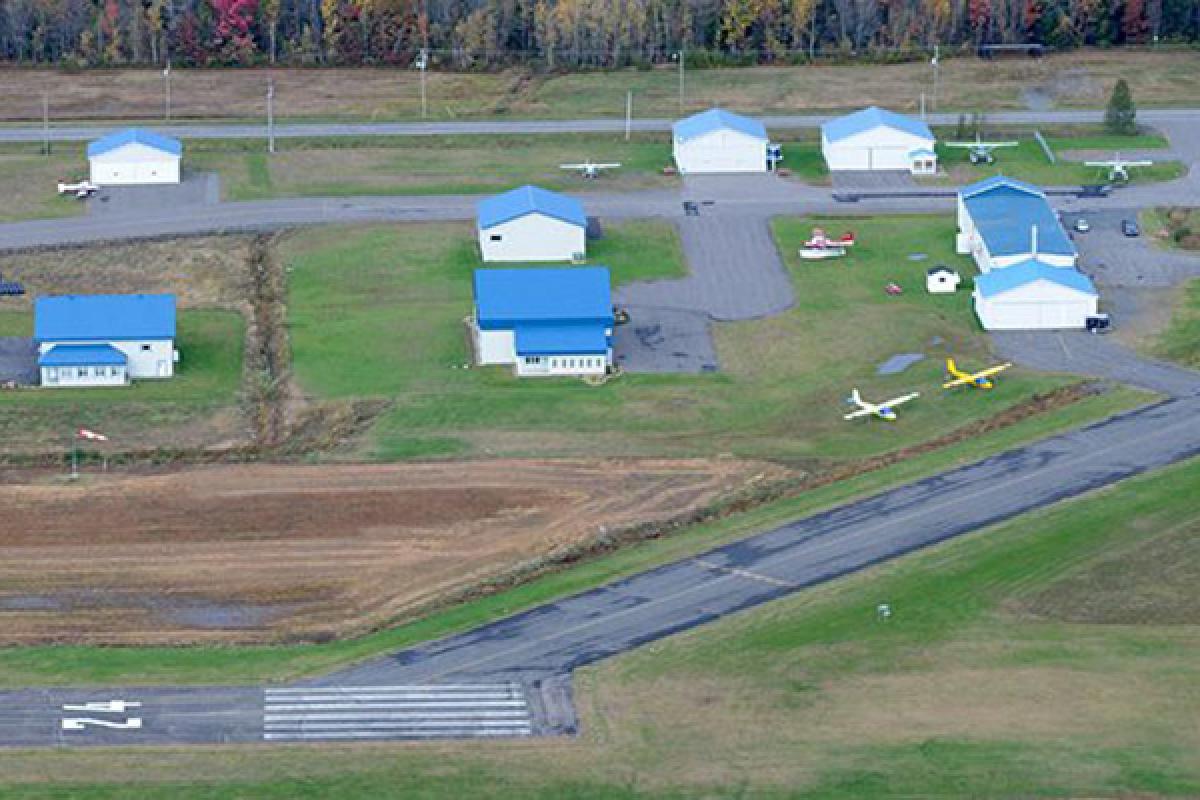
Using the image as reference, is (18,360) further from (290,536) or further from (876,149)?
(876,149)

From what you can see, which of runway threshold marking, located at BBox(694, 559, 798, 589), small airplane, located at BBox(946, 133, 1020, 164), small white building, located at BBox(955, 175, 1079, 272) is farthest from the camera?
small airplane, located at BBox(946, 133, 1020, 164)

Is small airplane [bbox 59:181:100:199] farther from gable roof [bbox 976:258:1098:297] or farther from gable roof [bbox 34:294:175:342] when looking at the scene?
gable roof [bbox 976:258:1098:297]

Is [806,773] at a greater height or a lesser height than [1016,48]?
lesser

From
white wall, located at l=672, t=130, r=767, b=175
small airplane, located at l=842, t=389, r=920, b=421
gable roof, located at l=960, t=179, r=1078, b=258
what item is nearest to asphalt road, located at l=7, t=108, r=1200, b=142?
white wall, located at l=672, t=130, r=767, b=175

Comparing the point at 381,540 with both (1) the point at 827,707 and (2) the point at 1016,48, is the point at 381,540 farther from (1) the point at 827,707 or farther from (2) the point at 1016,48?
(2) the point at 1016,48

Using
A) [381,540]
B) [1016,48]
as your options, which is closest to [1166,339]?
[381,540]

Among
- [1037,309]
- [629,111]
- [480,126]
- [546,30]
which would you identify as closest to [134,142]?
[480,126]

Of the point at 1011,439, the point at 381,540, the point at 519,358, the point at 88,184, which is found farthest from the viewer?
the point at 88,184
